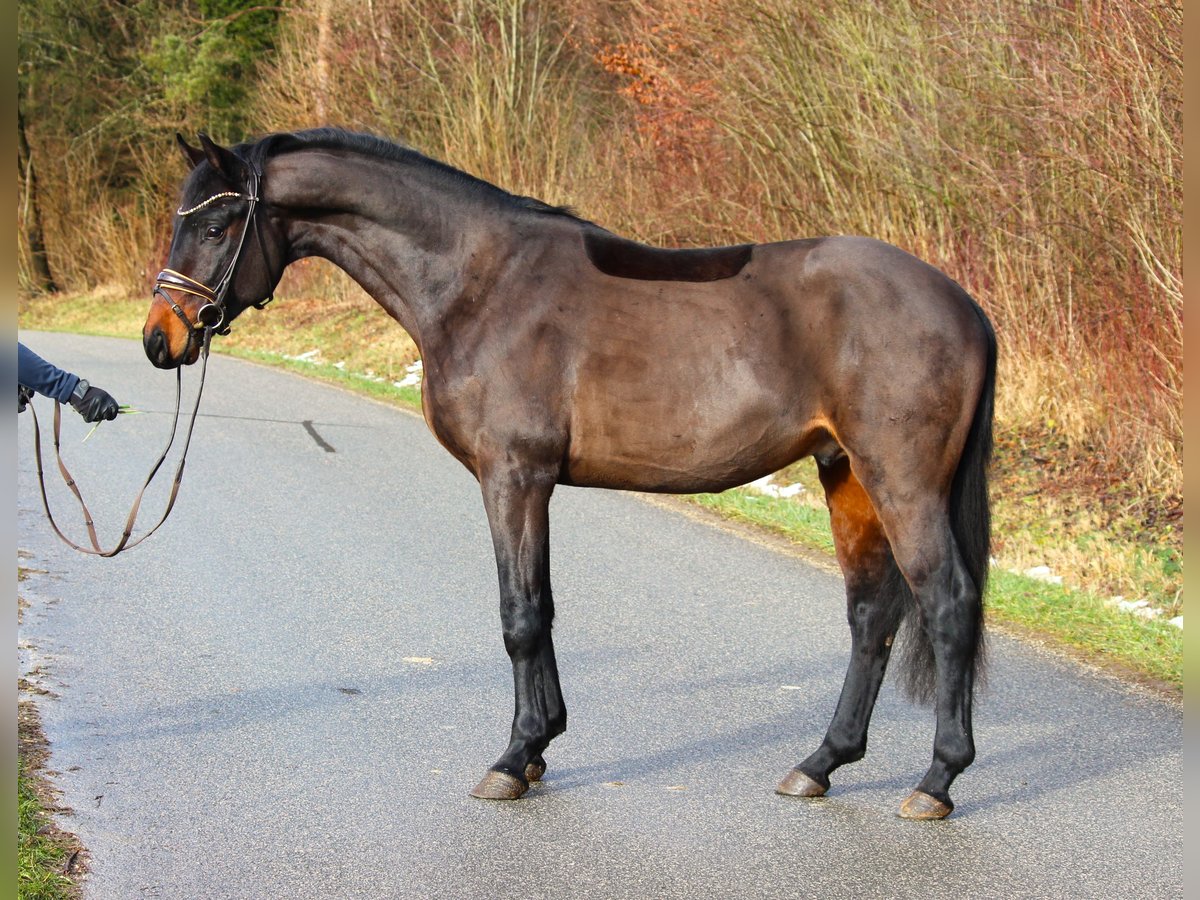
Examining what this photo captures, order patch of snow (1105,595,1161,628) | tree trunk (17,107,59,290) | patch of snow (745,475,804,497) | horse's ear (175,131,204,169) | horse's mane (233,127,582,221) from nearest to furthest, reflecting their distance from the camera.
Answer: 1. horse's ear (175,131,204,169)
2. horse's mane (233,127,582,221)
3. patch of snow (1105,595,1161,628)
4. patch of snow (745,475,804,497)
5. tree trunk (17,107,59,290)

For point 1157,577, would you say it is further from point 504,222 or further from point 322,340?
point 322,340

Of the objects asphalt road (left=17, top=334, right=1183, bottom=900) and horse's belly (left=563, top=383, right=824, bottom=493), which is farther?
horse's belly (left=563, top=383, right=824, bottom=493)

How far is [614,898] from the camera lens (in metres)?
3.96

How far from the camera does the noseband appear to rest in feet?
16.2

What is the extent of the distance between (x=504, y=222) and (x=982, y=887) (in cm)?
275

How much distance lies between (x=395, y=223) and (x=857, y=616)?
2.21m

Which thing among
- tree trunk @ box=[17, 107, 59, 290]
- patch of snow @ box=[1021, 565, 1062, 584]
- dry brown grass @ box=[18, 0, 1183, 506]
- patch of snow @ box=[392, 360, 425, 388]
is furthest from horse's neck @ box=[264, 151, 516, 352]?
tree trunk @ box=[17, 107, 59, 290]

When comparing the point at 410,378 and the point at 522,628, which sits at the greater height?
the point at 522,628

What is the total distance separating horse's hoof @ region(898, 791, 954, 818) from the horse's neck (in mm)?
2320

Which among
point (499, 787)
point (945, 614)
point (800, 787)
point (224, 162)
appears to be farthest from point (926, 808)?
point (224, 162)

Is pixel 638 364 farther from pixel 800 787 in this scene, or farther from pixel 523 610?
pixel 800 787

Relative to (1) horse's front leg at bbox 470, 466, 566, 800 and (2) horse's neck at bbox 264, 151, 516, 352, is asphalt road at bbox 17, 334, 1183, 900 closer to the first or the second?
(1) horse's front leg at bbox 470, 466, 566, 800

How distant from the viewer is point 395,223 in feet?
16.6

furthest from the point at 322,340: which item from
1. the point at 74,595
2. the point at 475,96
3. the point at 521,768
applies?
the point at 521,768
